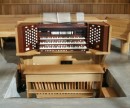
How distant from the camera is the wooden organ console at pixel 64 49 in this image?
3.09 metres

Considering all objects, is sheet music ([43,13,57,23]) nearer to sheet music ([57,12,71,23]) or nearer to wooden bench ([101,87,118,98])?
sheet music ([57,12,71,23])

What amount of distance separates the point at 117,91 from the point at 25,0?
4275mm

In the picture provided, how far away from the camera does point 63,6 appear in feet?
20.5

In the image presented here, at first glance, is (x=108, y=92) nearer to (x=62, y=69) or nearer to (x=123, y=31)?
(x=62, y=69)

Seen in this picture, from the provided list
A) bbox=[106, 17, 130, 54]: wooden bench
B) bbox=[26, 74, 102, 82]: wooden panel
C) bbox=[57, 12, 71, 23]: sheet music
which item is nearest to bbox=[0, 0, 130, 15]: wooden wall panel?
bbox=[106, 17, 130, 54]: wooden bench

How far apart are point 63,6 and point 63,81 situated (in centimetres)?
356

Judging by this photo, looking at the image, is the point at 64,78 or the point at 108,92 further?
the point at 64,78

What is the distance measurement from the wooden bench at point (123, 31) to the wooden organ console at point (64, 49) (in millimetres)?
866

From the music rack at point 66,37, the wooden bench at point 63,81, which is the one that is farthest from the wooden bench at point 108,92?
the music rack at point 66,37

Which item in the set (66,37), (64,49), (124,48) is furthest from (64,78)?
(124,48)

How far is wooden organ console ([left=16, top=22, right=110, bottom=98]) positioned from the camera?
3.09 m

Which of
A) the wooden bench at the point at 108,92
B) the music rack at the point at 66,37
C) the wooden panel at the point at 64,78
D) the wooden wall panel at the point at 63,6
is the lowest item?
the wooden bench at the point at 108,92

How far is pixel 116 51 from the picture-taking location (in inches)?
166

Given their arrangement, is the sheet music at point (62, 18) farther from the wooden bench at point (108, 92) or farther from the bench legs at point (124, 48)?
the bench legs at point (124, 48)
